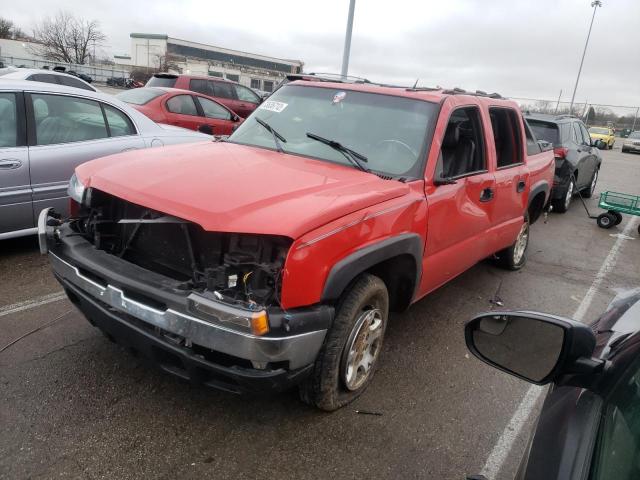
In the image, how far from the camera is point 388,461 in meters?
2.69

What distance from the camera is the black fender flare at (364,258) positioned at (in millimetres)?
2543

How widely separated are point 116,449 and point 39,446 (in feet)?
1.26

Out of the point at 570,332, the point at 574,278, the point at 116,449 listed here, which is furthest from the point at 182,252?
the point at 574,278

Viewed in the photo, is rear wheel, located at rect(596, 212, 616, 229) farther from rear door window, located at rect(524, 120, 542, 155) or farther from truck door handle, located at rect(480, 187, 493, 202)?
truck door handle, located at rect(480, 187, 493, 202)

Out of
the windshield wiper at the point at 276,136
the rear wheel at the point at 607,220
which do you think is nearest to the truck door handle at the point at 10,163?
the windshield wiper at the point at 276,136

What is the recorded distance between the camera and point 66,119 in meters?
5.07

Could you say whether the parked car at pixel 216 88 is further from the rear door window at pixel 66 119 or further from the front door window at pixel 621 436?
the front door window at pixel 621 436

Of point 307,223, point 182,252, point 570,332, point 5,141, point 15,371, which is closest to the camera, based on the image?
point 570,332

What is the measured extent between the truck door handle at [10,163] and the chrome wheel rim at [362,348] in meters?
3.54

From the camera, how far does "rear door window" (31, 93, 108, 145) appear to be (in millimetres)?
4820

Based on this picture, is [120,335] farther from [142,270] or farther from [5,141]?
[5,141]

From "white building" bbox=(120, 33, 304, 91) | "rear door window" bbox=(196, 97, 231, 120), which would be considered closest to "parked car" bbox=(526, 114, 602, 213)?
"rear door window" bbox=(196, 97, 231, 120)

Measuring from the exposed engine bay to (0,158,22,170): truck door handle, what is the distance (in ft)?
5.72

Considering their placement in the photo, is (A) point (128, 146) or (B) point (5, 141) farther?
(A) point (128, 146)
